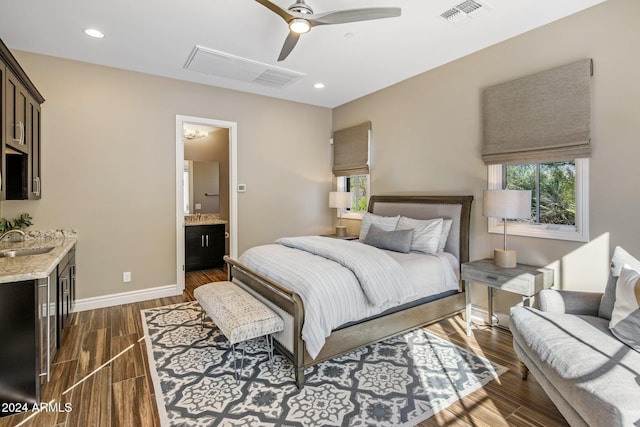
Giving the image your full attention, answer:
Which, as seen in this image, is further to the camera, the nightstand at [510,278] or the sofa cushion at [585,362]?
the nightstand at [510,278]

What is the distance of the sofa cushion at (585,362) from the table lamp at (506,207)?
0.80 meters

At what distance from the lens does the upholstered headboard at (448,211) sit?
358cm

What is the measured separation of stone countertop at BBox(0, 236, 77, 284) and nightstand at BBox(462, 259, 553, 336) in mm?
3419

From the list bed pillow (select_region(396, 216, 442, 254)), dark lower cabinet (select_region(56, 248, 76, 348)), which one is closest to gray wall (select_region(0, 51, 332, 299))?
→ dark lower cabinet (select_region(56, 248, 76, 348))

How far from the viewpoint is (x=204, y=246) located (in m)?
5.81

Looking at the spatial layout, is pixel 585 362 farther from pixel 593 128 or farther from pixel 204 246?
pixel 204 246

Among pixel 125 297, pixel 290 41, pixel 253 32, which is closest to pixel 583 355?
pixel 290 41

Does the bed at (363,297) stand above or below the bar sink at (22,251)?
below

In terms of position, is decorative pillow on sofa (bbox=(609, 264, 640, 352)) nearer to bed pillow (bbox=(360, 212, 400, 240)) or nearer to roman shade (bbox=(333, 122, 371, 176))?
bed pillow (bbox=(360, 212, 400, 240))

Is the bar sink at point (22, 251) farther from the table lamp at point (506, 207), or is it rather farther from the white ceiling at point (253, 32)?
the table lamp at point (506, 207)

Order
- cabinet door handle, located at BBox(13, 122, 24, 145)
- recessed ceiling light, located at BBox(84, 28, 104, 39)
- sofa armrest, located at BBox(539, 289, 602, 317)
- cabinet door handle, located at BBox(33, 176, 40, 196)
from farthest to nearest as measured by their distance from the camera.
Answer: cabinet door handle, located at BBox(33, 176, 40, 196)
recessed ceiling light, located at BBox(84, 28, 104, 39)
cabinet door handle, located at BBox(13, 122, 24, 145)
sofa armrest, located at BBox(539, 289, 602, 317)

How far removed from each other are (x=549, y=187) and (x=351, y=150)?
9.59 feet

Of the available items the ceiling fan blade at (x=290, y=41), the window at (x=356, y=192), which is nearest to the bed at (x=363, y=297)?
the window at (x=356, y=192)

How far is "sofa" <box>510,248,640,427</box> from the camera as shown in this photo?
1425 millimetres
